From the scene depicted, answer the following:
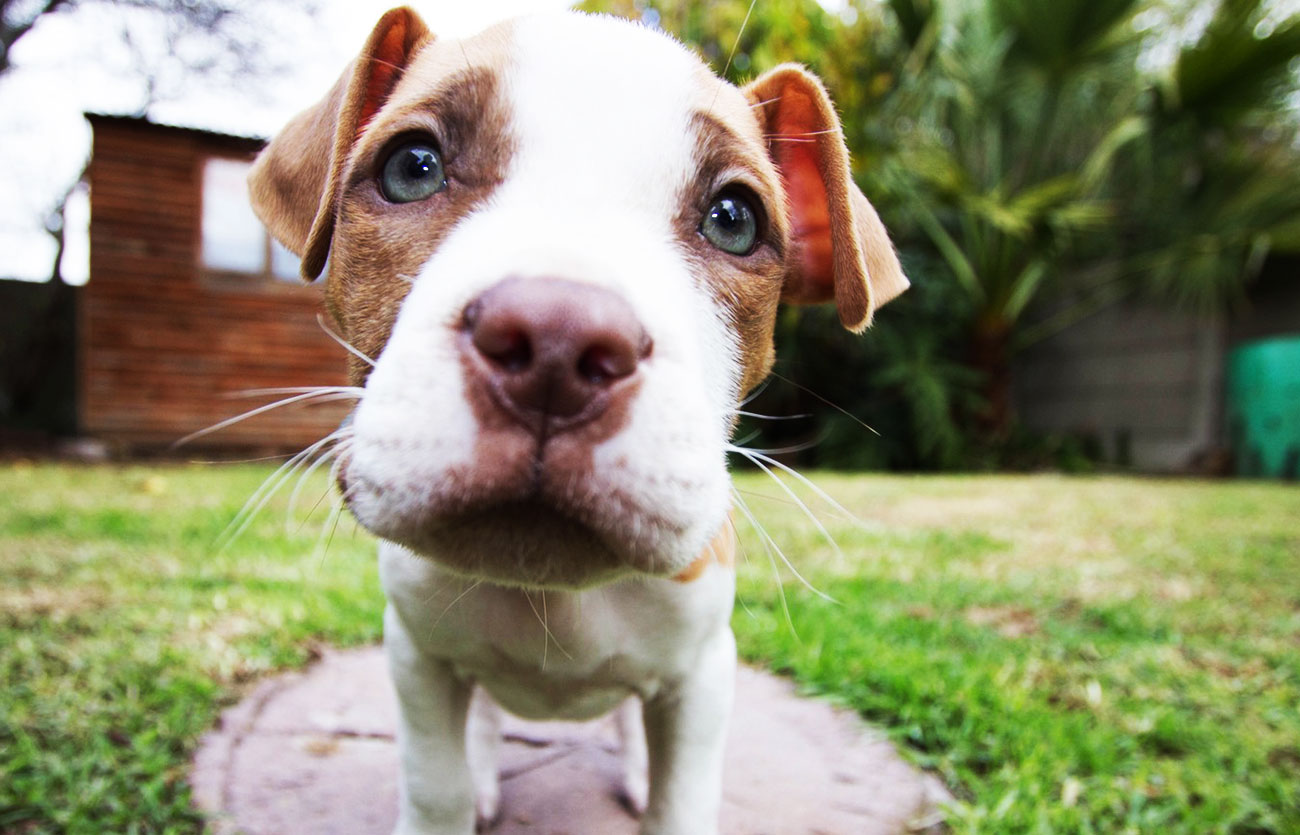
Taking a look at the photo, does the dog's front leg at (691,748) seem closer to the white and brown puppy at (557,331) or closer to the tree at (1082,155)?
the white and brown puppy at (557,331)

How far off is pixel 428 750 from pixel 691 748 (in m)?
0.52

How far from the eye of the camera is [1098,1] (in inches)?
337

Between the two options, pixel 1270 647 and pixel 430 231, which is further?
pixel 1270 647

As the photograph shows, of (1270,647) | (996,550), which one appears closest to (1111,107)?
(996,550)

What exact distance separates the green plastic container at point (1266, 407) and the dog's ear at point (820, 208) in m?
11.3

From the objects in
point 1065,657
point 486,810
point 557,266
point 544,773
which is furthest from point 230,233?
point 557,266

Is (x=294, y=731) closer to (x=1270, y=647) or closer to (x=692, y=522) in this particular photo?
(x=692, y=522)

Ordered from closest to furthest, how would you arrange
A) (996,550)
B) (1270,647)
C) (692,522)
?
(692,522) → (1270,647) → (996,550)

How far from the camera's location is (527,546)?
1115 millimetres

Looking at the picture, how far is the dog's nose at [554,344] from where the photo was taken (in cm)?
99

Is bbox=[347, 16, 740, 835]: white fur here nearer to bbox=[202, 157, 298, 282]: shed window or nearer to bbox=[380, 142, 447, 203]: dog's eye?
bbox=[380, 142, 447, 203]: dog's eye

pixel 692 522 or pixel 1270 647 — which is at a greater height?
pixel 692 522

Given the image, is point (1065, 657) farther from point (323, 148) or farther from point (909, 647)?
point (323, 148)

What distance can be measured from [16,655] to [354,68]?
2.32m
